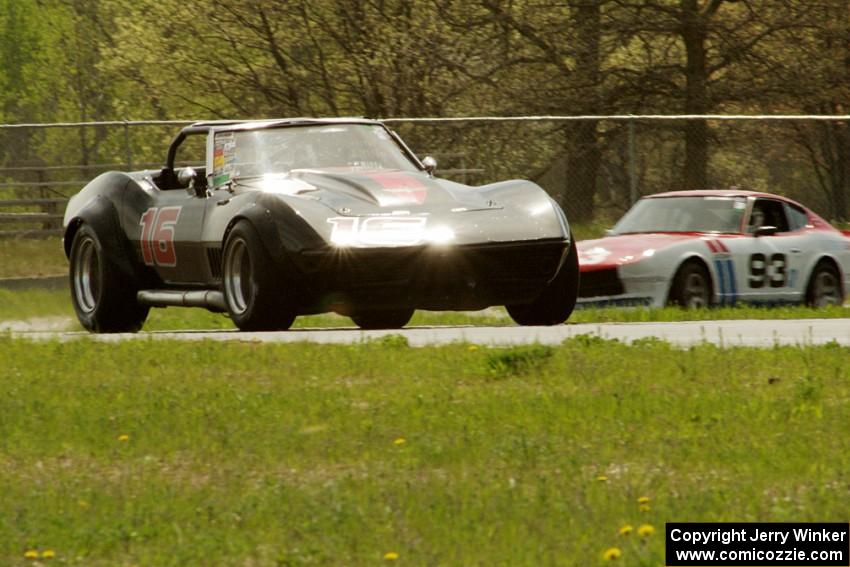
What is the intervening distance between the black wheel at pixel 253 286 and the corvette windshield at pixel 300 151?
2.76 feet

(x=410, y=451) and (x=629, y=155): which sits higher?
(x=629, y=155)

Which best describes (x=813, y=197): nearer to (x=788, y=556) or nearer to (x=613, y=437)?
(x=613, y=437)

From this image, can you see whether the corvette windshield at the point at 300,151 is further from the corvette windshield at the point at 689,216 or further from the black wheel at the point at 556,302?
the corvette windshield at the point at 689,216

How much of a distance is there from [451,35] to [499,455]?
861 inches

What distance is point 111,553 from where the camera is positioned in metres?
5.32

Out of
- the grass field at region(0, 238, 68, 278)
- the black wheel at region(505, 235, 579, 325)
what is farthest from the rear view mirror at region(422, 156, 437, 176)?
the grass field at region(0, 238, 68, 278)

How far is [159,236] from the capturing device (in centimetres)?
1349

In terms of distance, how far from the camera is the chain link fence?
19375mm

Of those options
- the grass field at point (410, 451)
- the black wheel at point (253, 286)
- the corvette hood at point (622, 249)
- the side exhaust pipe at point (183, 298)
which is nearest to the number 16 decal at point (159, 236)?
the side exhaust pipe at point (183, 298)

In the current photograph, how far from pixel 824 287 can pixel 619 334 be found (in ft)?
17.9

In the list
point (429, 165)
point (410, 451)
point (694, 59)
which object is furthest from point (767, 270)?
point (694, 59)

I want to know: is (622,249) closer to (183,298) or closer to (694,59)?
(183,298)

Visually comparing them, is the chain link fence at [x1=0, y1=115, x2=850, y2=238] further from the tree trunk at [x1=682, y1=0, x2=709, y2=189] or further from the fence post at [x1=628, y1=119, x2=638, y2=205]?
the tree trunk at [x1=682, y1=0, x2=709, y2=189]

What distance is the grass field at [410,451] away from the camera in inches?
213
